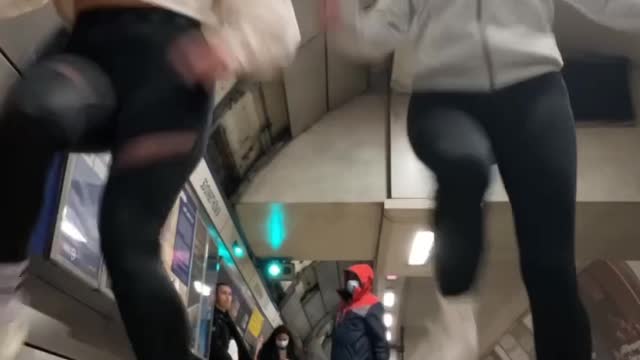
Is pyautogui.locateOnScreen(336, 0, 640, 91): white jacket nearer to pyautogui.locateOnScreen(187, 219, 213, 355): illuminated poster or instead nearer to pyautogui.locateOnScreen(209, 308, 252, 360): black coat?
pyautogui.locateOnScreen(187, 219, 213, 355): illuminated poster

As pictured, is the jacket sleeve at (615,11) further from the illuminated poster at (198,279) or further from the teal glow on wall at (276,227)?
the teal glow on wall at (276,227)

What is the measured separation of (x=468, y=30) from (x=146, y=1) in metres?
0.81

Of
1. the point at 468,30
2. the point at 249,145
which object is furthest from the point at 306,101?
the point at 468,30

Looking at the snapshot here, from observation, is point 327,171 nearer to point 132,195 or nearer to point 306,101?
point 306,101

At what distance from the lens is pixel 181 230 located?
442 centimetres

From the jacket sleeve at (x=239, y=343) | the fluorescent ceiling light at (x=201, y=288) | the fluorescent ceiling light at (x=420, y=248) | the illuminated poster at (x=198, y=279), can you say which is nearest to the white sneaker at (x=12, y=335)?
the illuminated poster at (x=198, y=279)

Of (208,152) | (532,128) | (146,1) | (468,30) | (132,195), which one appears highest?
(208,152)

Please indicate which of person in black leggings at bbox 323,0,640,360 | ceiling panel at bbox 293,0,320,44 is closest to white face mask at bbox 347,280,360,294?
ceiling panel at bbox 293,0,320,44

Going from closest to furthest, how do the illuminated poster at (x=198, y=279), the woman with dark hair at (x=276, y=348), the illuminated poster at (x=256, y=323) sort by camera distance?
the illuminated poster at (x=198, y=279) < the woman with dark hair at (x=276, y=348) < the illuminated poster at (x=256, y=323)

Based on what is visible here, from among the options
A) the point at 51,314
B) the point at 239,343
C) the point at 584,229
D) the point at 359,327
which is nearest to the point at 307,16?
the point at 359,327

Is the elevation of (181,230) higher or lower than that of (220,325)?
higher

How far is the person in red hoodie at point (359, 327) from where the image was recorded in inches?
179

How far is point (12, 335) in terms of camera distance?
1.44 metres

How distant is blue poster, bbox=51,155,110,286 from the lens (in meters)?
2.71
